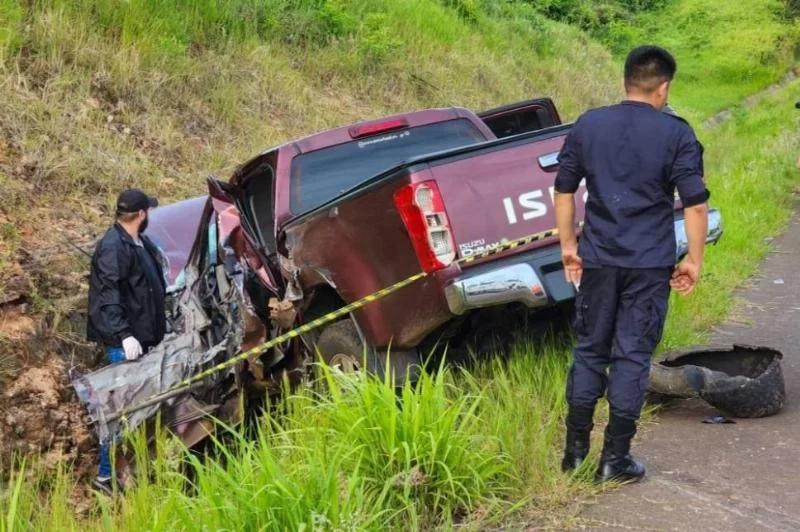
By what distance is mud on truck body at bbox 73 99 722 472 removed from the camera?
171 inches

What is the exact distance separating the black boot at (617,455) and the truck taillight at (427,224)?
121 cm

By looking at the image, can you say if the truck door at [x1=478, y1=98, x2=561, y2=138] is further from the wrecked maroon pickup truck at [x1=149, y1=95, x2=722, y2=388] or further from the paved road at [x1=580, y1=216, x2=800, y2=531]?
the paved road at [x1=580, y1=216, x2=800, y2=531]

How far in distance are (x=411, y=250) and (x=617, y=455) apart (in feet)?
4.71

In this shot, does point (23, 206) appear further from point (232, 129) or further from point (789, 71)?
point (789, 71)

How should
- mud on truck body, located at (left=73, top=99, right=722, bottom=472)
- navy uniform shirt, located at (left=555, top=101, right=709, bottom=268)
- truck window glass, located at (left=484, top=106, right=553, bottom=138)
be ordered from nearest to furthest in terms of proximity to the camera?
navy uniform shirt, located at (left=555, top=101, right=709, bottom=268) → mud on truck body, located at (left=73, top=99, right=722, bottom=472) → truck window glass, located at (left=484, top=106, right=553, bottom=138)

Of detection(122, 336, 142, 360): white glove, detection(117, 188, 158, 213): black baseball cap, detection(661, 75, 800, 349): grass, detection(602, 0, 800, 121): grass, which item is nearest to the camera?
detection(122, 336, 142, 360): white glove

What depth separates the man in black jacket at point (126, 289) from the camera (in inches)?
221

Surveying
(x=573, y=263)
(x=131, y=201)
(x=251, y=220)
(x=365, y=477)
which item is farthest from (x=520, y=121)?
(x=365, y=477)

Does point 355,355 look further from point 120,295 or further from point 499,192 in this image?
point 120,295

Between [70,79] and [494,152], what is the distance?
6.51 metres

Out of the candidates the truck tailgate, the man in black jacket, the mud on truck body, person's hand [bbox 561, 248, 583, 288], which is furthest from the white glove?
person's hand [bbox 561, 248, 583, 288]

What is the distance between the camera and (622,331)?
3539 mm

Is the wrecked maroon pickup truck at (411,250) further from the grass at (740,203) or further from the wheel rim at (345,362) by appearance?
the grass at (740,203)

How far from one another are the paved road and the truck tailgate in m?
1.16
